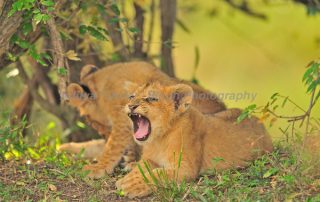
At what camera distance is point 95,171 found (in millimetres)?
7566

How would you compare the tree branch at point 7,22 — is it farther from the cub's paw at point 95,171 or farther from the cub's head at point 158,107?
the cub's paw at point 95,171

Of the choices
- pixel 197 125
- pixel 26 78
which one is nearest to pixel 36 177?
pixel 197 125

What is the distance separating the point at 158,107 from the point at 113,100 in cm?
98

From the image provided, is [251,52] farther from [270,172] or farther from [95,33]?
[270,172]

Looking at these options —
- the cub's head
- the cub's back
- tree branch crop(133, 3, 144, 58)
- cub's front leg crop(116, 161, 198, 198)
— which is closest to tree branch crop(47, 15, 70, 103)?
the cub's head

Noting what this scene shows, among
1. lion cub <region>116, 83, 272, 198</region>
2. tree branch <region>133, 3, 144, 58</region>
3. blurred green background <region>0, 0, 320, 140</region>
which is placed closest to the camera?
lion cub <region>116, 83, 272, 198</region>

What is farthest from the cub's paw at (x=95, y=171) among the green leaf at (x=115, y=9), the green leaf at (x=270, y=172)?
the green leaf at (x=270, y=172)

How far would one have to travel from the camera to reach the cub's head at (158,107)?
7.12 meters

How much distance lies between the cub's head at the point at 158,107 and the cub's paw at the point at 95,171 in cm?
60

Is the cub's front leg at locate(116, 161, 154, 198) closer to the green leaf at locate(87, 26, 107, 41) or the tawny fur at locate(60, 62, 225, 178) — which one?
the tawny fur at locate(60, 62, 225, 178)

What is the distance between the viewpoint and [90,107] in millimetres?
8375

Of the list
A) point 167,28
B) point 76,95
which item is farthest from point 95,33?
point 167,28

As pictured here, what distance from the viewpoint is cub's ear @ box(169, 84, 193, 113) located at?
23.4 ft

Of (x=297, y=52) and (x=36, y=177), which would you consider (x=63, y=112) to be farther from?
(x=297, y=52)
